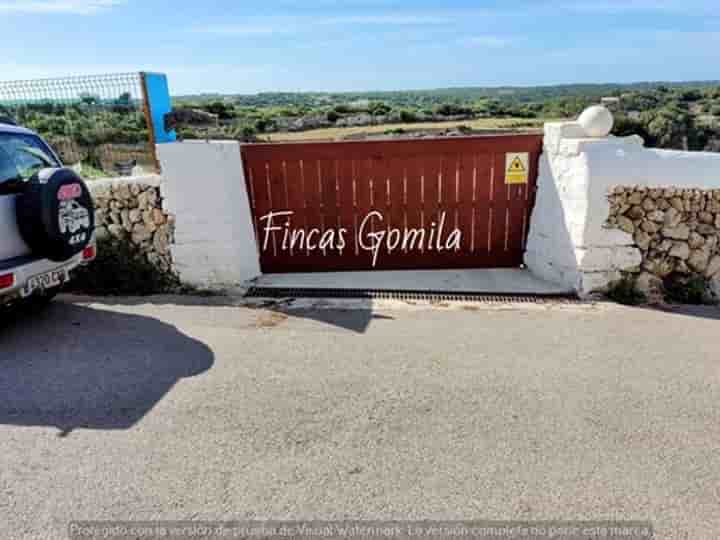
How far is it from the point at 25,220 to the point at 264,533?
3.44m

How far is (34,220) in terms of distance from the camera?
14.1ft

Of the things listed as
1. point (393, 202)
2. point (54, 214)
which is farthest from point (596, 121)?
point (54, 214)

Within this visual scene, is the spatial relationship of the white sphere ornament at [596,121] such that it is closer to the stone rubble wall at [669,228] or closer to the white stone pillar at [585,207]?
the white stone pillar at [585,207]

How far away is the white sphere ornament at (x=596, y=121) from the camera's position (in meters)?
5.38

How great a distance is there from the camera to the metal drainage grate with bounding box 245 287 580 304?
17.9ft

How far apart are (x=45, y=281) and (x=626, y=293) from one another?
550 cm

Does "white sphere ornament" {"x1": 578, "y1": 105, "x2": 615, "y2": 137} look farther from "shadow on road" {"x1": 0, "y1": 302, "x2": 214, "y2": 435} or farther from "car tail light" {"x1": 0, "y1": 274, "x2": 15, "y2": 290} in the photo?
"car tail light" {"x1": 0, "y1": 274, "x2": 15, "y2": 290}

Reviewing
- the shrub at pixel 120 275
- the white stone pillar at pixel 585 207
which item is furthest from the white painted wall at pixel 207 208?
the white stone pillar at pixel 585 207

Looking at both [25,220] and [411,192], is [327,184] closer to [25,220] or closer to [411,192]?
[411,192]

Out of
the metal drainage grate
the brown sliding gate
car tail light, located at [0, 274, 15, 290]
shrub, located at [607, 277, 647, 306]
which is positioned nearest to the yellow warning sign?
the brown sliding gate

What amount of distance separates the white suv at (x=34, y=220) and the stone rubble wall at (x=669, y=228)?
5.11 m

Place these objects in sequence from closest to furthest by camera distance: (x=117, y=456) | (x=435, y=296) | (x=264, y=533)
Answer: (x=264, y=533), (x=117, y=456), (x=435, y=296)

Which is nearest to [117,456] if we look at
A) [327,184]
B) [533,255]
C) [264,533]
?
[264,533]

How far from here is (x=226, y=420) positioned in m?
3.24
